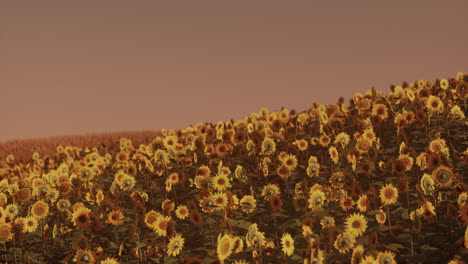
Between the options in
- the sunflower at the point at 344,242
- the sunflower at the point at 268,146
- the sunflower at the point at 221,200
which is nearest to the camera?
the sunflower at the point at 344,242

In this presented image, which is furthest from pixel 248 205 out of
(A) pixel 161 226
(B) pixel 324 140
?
(B) pixel 324 140

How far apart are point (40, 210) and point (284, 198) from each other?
4118 mm

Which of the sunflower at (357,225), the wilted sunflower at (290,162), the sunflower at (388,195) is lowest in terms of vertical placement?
the sunflower at (357,225)

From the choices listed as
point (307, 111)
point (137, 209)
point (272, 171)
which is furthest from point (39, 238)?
point (307, 111)

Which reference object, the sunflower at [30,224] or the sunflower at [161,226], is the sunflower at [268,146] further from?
the sunflower at [30,224]

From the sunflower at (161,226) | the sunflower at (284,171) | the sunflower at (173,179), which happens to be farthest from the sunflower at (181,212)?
the sunflower at (284,171)

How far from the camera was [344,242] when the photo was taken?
19.7ft

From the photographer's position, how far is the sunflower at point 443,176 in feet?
23.9

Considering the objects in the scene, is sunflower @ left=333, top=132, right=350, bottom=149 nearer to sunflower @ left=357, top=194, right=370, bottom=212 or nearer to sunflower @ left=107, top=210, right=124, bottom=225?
sunflower @ left=357, top=194, right=370, bottom=212

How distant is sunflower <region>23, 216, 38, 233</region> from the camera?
8.57m

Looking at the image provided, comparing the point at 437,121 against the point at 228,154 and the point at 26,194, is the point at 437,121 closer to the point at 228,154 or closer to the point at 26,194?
the point at 228,154

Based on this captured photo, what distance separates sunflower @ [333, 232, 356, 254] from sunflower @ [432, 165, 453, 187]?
2.07m

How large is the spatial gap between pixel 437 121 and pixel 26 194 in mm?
8235

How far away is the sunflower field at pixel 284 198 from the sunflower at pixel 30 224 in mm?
28
